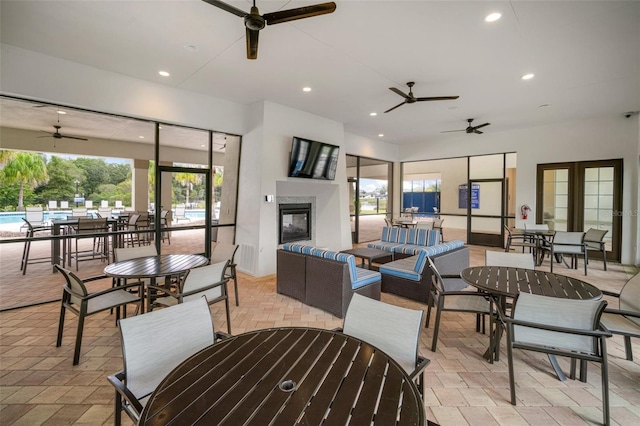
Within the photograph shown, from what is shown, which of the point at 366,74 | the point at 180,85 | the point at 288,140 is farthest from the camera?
the point at 288,140

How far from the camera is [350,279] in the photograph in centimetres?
353

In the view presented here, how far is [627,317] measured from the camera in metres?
2.53

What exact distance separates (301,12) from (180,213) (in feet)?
14.1

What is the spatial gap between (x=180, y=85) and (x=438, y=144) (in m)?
7.46

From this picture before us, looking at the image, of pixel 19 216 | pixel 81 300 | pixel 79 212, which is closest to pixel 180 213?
pixel 79 212

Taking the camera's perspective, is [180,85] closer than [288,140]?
Yes

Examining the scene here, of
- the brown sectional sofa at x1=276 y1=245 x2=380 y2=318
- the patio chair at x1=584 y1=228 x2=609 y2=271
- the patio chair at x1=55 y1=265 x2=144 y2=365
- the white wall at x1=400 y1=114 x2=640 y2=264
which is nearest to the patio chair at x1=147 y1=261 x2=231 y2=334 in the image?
the patio chair at x1=55 y1=265 x2=144 y2=365

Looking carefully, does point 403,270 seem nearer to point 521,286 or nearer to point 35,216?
point 521,286

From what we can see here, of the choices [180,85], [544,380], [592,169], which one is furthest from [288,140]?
[592,169]

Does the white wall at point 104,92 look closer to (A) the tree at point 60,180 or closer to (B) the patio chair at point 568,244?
(A) the tree at point 60,180

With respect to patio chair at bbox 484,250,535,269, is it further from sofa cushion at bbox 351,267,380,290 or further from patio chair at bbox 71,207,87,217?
patio chair at bbox 71,207,87,217

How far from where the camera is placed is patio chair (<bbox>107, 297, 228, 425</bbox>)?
1.39 m

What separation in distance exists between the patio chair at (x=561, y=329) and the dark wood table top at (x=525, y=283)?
1.07 feet

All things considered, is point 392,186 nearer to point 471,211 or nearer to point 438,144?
point 438,144
